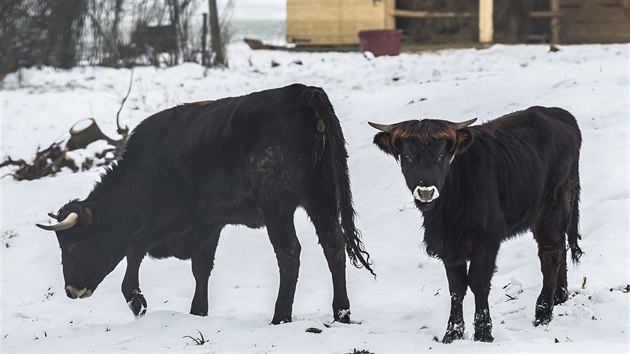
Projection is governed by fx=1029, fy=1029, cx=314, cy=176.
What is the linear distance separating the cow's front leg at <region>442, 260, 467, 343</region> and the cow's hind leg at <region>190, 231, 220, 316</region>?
2.28 m

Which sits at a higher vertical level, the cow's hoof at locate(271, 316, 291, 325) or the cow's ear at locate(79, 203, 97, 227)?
the cow's ear at locate(79, 203, 97, 227)

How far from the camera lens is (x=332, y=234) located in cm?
728

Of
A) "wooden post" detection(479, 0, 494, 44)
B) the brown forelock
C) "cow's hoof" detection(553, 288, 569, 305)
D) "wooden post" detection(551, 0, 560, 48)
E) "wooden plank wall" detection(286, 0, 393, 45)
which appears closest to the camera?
the brown forelock

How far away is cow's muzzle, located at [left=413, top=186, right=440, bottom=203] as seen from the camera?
6.04 metres

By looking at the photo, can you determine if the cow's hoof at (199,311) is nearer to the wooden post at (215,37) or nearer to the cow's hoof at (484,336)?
the cow's hoof at (484,336)

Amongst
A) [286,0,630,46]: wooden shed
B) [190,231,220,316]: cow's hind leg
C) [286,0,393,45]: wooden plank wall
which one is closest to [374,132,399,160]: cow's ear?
[190,231,220,316]: cow's hind leg

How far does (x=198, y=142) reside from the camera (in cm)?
771

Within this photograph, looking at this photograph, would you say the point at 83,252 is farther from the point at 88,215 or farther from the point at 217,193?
the point at 217,193

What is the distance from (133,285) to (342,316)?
71.6 inches

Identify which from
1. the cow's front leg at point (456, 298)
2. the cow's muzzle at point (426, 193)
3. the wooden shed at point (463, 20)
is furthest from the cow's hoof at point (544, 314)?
the wooden shed at point (463, 20)

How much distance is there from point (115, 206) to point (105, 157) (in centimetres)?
607

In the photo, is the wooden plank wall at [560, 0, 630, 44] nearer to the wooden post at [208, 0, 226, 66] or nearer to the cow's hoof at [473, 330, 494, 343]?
the wooden post at [208, 0, 226, 66]

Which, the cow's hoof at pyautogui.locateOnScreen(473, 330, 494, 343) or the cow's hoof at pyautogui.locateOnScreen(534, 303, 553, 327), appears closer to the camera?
the cow's hoof at pyautogui.locateOnScreen(473, 330, 494, 343)

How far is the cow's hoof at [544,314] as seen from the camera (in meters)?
6.99
